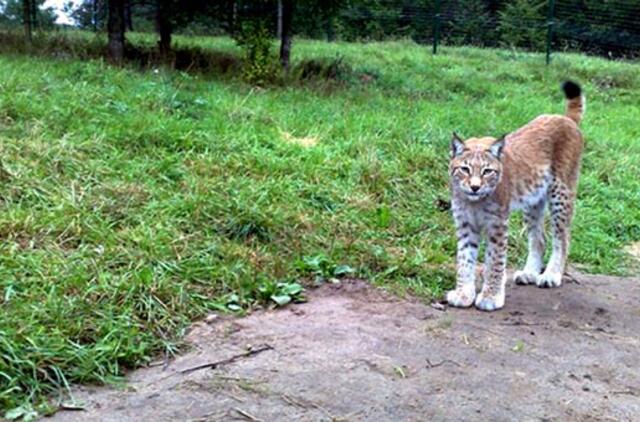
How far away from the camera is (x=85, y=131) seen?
6.82 m

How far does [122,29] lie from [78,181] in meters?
6.27

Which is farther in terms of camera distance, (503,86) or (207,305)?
(503,86)

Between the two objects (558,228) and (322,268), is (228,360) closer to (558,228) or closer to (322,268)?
(322,268)

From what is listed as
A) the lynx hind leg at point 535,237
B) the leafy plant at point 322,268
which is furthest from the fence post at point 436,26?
the leafy plant at point 322,268

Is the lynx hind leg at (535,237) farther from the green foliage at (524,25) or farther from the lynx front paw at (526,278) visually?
the green foliage at (524,25)

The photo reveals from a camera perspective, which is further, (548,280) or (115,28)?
(115,28)

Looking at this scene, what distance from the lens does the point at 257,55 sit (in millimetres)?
10766

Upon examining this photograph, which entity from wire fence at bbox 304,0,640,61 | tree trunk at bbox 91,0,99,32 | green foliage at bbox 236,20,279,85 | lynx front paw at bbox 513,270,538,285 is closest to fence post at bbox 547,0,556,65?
wire fence at bbox 304,0,640,61

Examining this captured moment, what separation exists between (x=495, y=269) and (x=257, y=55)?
22.1ft

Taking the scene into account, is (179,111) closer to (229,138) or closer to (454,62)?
(229,138)

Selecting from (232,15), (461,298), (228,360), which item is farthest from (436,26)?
(228,360)

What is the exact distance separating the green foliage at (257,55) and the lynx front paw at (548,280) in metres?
6.14

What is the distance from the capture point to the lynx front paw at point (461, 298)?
4.93 metres

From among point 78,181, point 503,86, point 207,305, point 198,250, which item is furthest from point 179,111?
point 503,86
